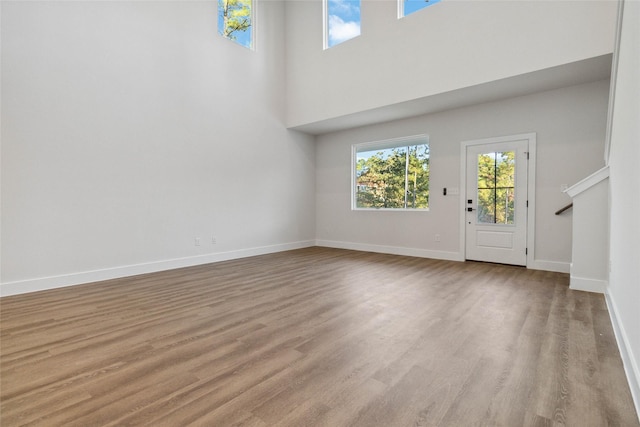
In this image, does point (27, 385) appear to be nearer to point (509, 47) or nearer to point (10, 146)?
point (10, 146)

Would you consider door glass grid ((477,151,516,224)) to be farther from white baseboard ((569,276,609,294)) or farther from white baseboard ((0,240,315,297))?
white baseboard ((0,240,315,297))

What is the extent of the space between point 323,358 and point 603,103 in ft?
16.8

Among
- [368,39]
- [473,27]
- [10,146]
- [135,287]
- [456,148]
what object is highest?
[368,39]

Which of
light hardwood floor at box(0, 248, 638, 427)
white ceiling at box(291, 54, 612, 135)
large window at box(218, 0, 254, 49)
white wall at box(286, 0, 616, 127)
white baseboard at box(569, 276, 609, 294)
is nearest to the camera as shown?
light hardwood floor at box(0, 248, 638, 427)

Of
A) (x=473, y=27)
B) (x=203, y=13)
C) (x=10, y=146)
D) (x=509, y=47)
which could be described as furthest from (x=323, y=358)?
(x=203, y=13)

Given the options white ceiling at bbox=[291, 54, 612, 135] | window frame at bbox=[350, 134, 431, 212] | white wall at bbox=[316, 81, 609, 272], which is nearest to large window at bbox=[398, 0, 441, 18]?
white ceiling at bbox=[291, 54, 612, 135]

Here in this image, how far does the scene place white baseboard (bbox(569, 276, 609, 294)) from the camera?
3.44m

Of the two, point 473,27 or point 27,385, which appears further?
point 473,27

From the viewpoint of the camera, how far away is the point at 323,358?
201 centimetres

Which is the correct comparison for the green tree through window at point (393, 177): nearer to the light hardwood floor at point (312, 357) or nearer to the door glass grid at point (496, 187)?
the door glass grid at point (496, 187)

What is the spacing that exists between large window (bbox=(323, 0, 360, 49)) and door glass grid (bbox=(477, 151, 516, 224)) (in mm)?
3364

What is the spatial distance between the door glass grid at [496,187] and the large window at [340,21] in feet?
11.0

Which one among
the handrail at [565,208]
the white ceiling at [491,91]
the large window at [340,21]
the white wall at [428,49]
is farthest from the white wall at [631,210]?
the large window at [340,21]

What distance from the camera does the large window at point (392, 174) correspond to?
244 inches
